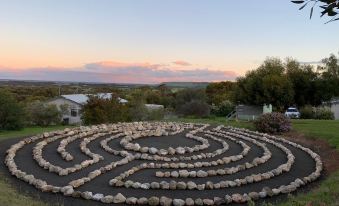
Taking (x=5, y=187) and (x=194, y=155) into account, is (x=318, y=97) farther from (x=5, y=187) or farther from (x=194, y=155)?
(x=5, y=187)

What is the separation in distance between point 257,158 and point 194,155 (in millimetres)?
1863

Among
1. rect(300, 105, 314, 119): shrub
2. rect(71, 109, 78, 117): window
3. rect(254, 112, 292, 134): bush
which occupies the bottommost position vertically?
rect(71, 109, 78, 117): window

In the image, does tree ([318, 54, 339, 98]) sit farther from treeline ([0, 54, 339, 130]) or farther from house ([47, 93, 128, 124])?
house ([47, 93, 128, 124])

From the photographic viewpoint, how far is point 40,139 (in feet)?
50.3

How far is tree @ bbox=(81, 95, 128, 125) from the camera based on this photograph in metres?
26.6

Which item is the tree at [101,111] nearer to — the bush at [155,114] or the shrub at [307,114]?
the bush at [155,114]

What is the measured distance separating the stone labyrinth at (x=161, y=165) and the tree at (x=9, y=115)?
16675 mm

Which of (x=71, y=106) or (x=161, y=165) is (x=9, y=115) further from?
(x=161, y=165)

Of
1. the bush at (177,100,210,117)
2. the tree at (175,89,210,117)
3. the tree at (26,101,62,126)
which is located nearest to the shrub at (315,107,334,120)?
the tree at (175,89,210,117)

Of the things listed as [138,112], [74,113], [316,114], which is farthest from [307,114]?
[74,113]

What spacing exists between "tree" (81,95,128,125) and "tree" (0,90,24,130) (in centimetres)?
717

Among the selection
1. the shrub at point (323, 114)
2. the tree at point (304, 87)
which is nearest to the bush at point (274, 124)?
the shrub at point (323, 114)

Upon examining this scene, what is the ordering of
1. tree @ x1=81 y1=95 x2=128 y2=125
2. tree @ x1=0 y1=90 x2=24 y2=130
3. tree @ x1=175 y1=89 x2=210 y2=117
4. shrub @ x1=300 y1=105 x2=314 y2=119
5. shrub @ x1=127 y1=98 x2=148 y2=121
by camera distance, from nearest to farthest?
1. tree @ x1=81 y1=95 x2=128 y2=125
2. tree @ x1=0 y1=90 x2=24 y2=130
3. shrub @ x1=300 y1=105 x2=314 y2=119
4. shrub @ x1=127 y1=98 x2=148 y2=121
5. tree @ x1=175 y1=89 x2=210 y2=117

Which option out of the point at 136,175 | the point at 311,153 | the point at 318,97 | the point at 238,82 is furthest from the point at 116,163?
the point at 318,97
